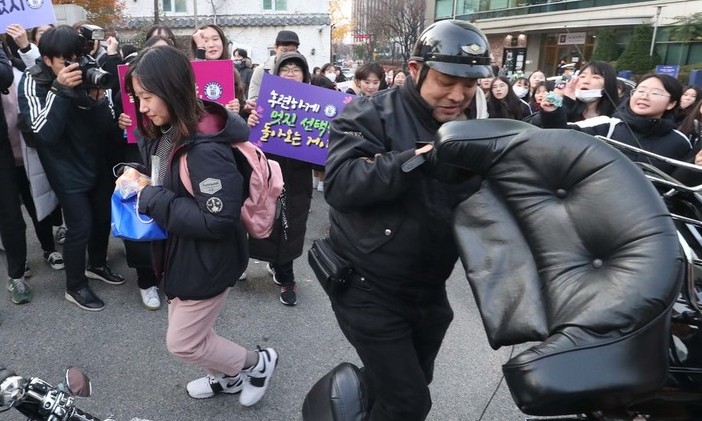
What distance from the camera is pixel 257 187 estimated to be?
7.86 ft

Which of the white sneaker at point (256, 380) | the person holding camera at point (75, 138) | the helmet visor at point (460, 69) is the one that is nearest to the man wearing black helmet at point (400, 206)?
the helmet visor at point (460, 69)

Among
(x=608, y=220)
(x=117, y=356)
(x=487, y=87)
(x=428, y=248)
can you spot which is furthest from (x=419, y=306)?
(x=487, y=87)

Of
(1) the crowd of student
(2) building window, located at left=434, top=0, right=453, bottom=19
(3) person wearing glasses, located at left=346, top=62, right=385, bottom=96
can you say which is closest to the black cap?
(1) the crowd of student

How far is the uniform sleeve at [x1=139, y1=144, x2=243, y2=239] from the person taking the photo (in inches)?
83.4

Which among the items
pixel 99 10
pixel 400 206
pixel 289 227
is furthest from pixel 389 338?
pixel 99 10

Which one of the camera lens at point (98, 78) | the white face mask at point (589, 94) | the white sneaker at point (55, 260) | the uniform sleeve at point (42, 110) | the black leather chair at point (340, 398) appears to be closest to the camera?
the black leather chair at point (340, 398)

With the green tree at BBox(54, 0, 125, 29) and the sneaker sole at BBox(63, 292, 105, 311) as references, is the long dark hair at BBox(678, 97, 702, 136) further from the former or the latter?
the green tree at BBox(54, 0, 125, 29)

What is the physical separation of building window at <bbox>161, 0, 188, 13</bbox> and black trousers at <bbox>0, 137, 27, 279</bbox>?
24677mm

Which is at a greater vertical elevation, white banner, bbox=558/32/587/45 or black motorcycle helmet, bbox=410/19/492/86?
white banner, bbox=558/32/587/45

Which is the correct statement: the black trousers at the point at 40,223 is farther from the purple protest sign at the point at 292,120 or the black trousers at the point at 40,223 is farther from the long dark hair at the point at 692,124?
the long dark hair at the point at 692,124

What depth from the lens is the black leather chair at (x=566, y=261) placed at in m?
1.00

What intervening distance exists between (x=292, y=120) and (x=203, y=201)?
6.21 feet

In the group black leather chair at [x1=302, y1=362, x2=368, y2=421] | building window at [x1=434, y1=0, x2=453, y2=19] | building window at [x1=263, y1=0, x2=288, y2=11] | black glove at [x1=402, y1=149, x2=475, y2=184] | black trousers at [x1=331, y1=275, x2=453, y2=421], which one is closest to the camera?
black glove at [x1=402, y1=149, x2=475, y2=184]

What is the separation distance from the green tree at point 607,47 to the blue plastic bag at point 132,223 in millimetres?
23725
